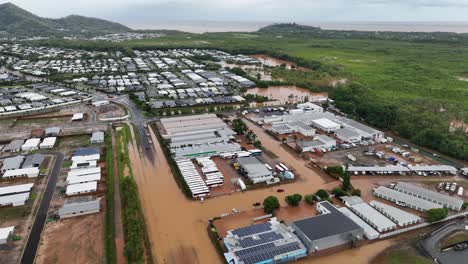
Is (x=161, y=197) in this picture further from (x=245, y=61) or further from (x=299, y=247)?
(x=245, y=61)

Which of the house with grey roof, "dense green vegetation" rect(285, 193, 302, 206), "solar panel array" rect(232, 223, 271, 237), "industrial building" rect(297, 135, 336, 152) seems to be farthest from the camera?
"industrial building" rect(297, 135, 336, 152)

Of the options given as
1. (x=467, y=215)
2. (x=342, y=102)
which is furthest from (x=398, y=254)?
(x=342, y=102)

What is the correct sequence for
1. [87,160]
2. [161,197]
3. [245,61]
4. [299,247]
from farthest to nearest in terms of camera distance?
1. [245,61]
2. [87,160]
3. [161,197]
4. [299,247]

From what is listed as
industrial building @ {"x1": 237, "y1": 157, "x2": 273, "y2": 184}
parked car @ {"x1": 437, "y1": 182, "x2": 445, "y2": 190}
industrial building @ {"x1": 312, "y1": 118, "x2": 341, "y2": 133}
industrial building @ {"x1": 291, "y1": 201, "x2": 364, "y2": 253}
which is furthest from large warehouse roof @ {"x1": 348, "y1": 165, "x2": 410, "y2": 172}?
industrial building @ {"x1": 312, "y1": 118, "x2": 341, "y2": 133}

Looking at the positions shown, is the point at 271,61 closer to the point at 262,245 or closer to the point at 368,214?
the point at 368,214

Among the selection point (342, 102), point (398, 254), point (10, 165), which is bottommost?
point (398, 254)

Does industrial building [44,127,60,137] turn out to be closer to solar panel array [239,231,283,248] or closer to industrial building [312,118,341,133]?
solar panel array [239,231,283,248]
